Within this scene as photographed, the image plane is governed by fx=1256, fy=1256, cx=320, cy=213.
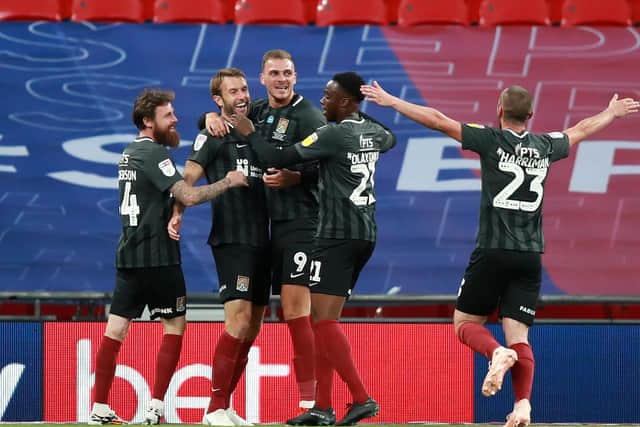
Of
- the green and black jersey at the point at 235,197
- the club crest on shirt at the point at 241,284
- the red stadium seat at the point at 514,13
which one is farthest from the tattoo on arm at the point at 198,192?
the red stadium seat at the point at 514,13

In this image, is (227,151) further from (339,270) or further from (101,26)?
(101,26)

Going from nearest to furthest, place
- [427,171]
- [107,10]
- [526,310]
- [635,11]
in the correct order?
1. [526,310]
2. [427,171]
3. [107,10]
4. [635,11]

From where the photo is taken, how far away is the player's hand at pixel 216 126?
7.12 metres

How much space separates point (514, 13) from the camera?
35.1 ft

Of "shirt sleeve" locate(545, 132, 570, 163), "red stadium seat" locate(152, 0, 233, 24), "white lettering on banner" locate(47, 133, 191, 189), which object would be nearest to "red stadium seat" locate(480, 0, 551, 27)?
"red stadium seat" locate(152, 0, 233, 24)

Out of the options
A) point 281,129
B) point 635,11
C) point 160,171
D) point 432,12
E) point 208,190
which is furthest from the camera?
point 635,11

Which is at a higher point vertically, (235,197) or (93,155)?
(93,155)

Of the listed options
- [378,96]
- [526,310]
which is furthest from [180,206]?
[526,310]

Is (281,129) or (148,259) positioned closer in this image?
(148,259)

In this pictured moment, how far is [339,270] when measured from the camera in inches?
263

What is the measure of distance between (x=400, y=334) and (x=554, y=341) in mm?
1078

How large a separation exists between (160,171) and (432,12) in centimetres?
436

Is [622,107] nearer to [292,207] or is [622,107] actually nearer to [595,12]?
[292,207]

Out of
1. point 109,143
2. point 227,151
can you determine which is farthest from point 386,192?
point 227,151
